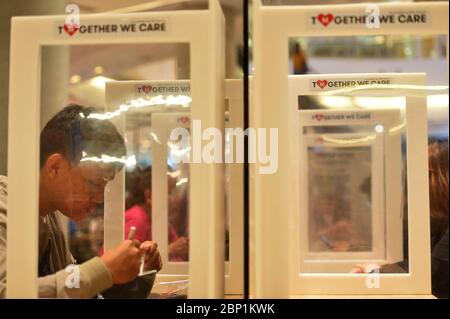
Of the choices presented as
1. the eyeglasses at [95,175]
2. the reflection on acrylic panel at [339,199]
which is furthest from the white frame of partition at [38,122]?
the reflection on acrylic panel at [339,199]

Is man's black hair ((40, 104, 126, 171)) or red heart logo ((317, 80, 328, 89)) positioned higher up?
red heart logo ((317, 80, 328, 89))

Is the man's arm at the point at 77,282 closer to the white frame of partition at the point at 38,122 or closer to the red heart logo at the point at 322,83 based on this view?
the white frame of partition at the point at 38,122

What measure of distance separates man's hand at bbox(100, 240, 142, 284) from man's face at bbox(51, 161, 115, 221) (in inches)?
4.5

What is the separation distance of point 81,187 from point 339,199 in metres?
1.77

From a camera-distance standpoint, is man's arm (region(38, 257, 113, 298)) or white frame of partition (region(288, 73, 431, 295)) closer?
man's arm (region(38, 257, 113, 298))

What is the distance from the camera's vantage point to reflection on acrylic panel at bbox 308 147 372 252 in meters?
1.85

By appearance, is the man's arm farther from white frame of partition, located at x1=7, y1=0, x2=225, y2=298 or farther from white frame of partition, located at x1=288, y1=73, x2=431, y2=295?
white frame of partition, located at x1=288, y1=73, x2=431, y2=295

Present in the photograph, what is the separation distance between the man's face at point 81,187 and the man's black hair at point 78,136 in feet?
0.06

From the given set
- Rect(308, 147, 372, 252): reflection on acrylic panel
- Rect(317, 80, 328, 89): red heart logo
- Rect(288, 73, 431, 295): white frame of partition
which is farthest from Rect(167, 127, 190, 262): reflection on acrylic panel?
Rect(308, 147, 372, 252): reflection on acrylic panel

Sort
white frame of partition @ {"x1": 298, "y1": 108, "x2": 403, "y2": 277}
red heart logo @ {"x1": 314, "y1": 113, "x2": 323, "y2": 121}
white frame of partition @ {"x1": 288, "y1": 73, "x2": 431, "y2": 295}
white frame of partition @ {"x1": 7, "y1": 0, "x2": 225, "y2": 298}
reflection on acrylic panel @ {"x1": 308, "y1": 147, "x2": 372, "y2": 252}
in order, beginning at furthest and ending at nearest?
reflection on acrylic panel @ {"x1": 308, "y1": 147, "x2": 372, "y2": 252} → red heart logo @ {"x1": 314, "y1": 113, "x2": 323, "y2": 121} → white frame of partition @ {"x1": 298, "y1": 108, "x2": 403, "y2": 277} → white frame of partition @ {"x1": 288, "y1": 73, "x2": 431, "y2": 295} → white frame of partition @ {"x1": 7, "y1": 0, "x2": 225, "y2": 298}

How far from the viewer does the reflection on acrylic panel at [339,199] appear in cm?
185
